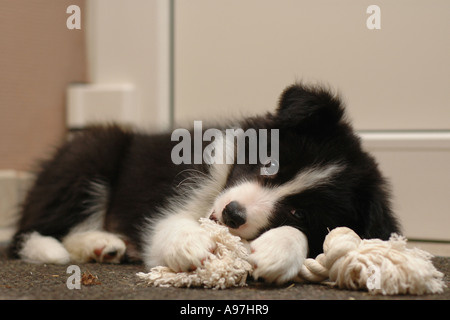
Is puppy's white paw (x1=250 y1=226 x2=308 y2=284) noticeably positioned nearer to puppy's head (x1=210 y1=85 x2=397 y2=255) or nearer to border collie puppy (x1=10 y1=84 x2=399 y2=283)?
border collie puppy (x1=10 y1=84 x2=399 y2=283)

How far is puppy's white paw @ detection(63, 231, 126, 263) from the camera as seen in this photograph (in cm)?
210

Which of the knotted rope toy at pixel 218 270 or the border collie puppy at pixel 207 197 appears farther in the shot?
the border collie puppy at pixel 207 197

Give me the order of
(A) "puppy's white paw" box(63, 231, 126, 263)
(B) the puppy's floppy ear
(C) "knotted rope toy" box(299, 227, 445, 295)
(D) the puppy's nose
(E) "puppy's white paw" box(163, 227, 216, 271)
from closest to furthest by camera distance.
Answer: (C) "knotted rope toy" box(299, 227, 445, 295) → (E) "puppy's white paw" box(163, 227, 216, 271) → (D) the puppy's nose → (B) the puppy's floppy ear → (A) "puppy's white paw" box(63, 231, 126, 263)

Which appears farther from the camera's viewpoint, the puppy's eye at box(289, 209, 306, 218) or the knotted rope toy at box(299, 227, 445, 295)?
the puppy's eye at box(289, 209, 306, 218)

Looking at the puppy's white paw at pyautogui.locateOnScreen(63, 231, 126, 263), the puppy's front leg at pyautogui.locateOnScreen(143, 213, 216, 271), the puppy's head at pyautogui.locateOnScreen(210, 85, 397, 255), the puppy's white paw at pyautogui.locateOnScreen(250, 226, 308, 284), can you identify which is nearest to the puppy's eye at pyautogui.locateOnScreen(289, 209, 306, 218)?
the puppy's head at pyautogui.locateOnScreen(210, 85, 397, 255)

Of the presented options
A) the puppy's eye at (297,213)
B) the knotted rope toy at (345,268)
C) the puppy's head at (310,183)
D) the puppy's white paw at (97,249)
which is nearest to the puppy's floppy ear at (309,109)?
the puppy's head at (310,183)

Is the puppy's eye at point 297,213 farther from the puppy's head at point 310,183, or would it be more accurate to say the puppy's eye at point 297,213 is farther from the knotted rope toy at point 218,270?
the knotted rope toy at point 218,270

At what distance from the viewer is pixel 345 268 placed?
58.1 inches

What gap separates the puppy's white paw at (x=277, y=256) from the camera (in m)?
1.47

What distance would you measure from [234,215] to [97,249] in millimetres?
688

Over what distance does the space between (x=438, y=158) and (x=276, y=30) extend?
1.03 m

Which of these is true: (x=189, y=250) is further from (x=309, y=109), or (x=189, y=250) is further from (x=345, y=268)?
(x=309, y=109)
